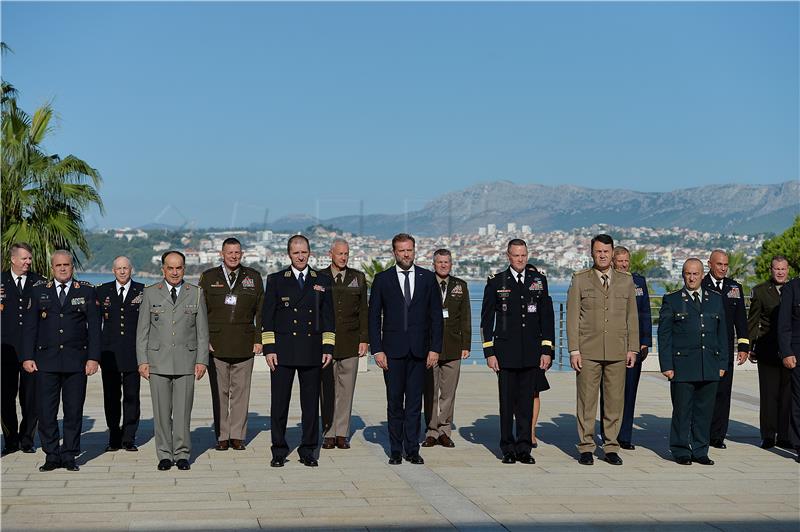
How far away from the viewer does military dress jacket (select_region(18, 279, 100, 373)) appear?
9.13 meters

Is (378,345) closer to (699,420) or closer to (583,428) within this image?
(583,428)

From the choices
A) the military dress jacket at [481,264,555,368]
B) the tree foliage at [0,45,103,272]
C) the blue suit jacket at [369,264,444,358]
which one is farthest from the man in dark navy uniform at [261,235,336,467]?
the tree foliage at [0,45,103,272]

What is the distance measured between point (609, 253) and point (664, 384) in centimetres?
807

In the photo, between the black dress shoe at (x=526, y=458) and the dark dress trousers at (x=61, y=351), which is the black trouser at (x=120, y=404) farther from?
the black dress shoe at (x=526, y=458)

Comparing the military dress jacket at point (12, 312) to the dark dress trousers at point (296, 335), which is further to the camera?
the military dress jacket at point (12, 312)

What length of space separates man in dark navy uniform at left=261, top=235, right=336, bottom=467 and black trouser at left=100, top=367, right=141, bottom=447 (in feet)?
4.63

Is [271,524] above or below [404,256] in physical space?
below

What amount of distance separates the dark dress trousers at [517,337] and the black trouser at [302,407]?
5.07ft

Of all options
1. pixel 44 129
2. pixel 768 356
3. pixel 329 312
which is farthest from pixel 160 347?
pixel 44 129

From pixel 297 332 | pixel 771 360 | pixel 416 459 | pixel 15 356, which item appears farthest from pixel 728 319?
pixel 15 356

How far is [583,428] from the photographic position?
9578 millimetres

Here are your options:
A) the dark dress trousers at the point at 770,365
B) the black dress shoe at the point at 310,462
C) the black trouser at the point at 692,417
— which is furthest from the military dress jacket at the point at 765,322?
the black dress shoe at the point at 310,462

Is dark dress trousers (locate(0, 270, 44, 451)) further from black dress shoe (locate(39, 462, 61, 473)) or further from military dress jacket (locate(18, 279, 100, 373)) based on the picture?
black dress shoe (locate(39, 462, 61, 473))

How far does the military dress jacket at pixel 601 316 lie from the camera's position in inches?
373
